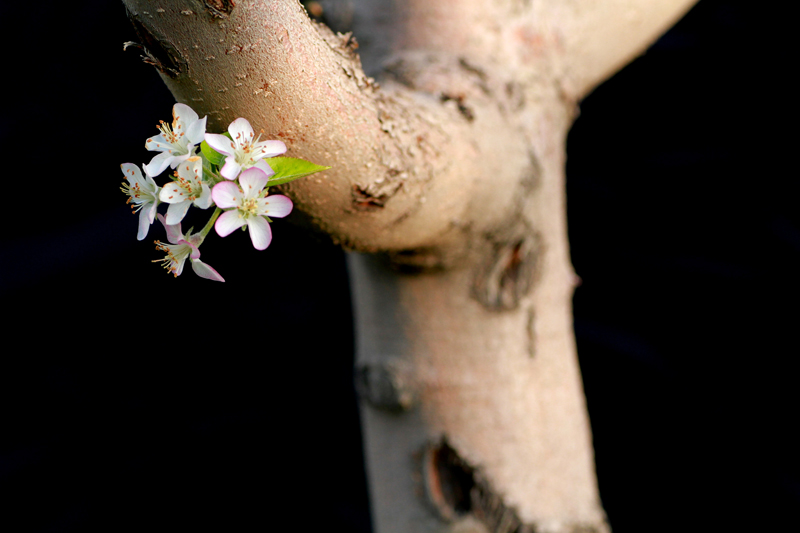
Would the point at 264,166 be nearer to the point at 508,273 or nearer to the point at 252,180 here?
the point at 252,180

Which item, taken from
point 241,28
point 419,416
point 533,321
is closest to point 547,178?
point 533,321

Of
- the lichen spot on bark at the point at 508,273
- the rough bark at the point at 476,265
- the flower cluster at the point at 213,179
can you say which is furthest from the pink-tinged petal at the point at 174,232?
the lichen spot on bark at the point at 508,273

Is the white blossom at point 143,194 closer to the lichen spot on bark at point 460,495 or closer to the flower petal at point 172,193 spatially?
the flower petal at point 172,193

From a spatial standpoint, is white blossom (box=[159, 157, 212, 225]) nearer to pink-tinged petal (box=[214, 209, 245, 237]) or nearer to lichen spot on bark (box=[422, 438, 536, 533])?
pink-tinged petal (box=[214, 209, 245, 237])

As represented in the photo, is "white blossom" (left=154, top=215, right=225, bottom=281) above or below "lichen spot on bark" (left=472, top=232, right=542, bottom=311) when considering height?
below

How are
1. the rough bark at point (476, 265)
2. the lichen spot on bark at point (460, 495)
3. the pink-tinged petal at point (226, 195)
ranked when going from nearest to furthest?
1. the pink-tinged petal at point (226, 195)
2. the rough bark at point (476, 265)
3. the lichen spot on bark at point (460, 495)

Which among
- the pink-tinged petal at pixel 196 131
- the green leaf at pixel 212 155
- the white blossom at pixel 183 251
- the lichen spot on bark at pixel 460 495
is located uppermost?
the pink-tinged petal at pixel 196 131

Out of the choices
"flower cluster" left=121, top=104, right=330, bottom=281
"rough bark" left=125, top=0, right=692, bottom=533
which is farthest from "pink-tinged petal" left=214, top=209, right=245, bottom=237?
"rough bark" left=125, top=0, right=692, bottom=533

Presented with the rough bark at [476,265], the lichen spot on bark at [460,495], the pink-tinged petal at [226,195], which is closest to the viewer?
the pink-tinged petal at [226,195]
